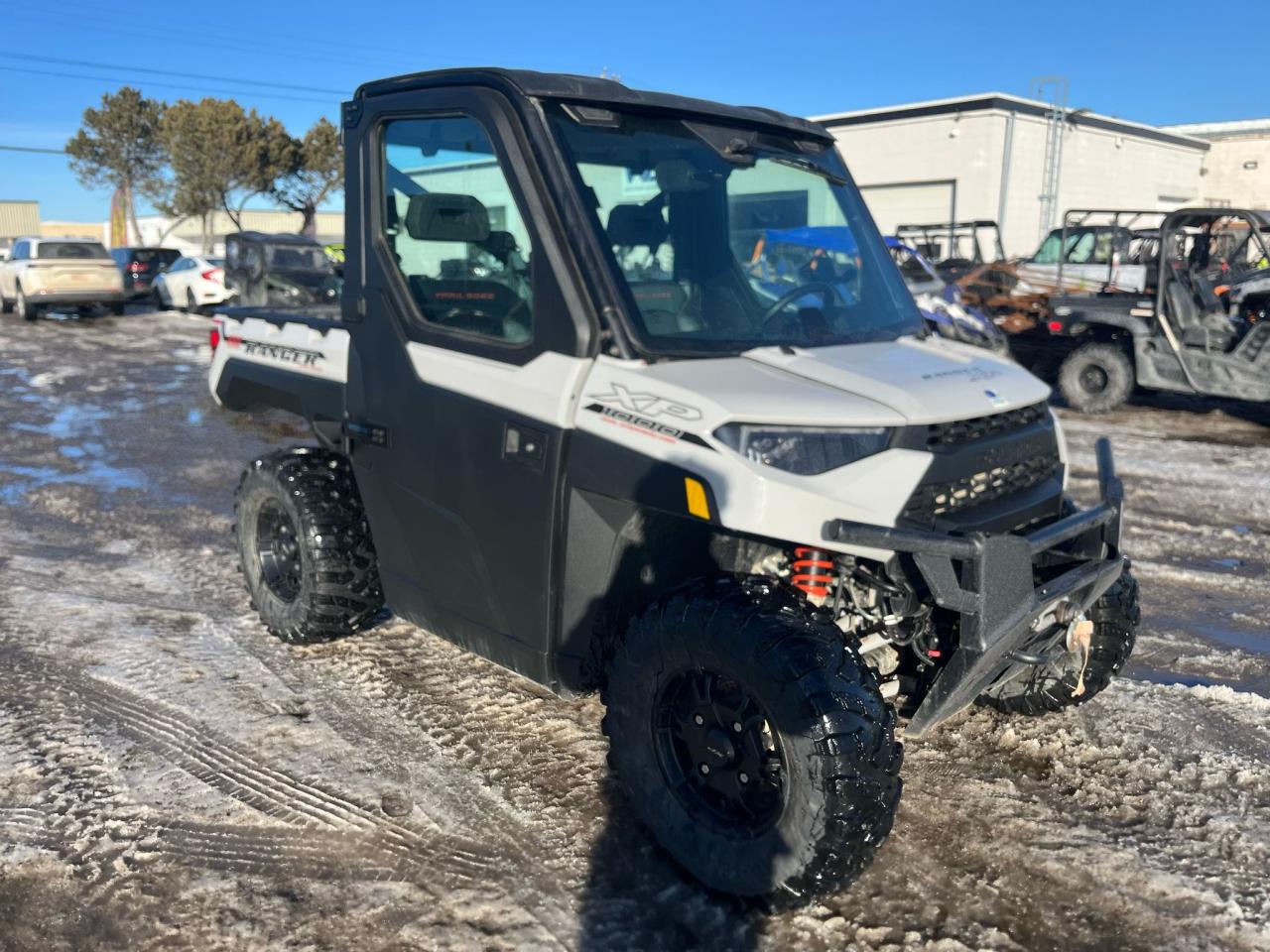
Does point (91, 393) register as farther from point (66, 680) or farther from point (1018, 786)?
point (1018, 786)

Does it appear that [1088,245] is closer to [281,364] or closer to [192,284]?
[281,364]

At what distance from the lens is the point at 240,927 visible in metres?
2.84

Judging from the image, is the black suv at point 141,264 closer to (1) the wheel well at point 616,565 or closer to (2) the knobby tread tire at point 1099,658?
(1) the wheel well at point 616,565

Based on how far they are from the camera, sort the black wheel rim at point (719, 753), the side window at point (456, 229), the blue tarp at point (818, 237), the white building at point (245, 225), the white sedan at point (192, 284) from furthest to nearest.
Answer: the white building at point (245, 225)
the white sedan at point (192, 284)
the blue tarp at point (818, 237)
the side window at point (456, 229)
the black wheel rim at point (719, 753)

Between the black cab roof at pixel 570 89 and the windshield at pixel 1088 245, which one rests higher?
the windshield at pixel 1088 245

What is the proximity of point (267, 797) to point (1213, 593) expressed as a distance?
501cm

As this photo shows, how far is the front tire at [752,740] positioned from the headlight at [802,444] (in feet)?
1.22

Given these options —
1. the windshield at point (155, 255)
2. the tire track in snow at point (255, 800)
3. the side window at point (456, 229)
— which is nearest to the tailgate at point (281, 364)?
the side window at point (456, 229)

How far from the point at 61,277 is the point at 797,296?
21754 mm

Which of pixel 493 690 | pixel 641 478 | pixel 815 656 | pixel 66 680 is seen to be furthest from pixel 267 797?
pixel 815 656

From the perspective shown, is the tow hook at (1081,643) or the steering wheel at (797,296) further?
the tow hook at (1081,643)

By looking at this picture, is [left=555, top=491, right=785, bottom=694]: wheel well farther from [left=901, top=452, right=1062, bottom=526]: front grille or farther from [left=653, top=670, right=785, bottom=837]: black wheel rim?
[left=901, top=452, right=1062, bottom=526]: front grille

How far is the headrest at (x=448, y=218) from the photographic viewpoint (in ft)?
11.0

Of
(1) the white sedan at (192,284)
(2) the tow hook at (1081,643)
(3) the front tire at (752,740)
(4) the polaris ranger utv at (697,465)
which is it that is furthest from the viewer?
(1) the white sedan at (192,284)
